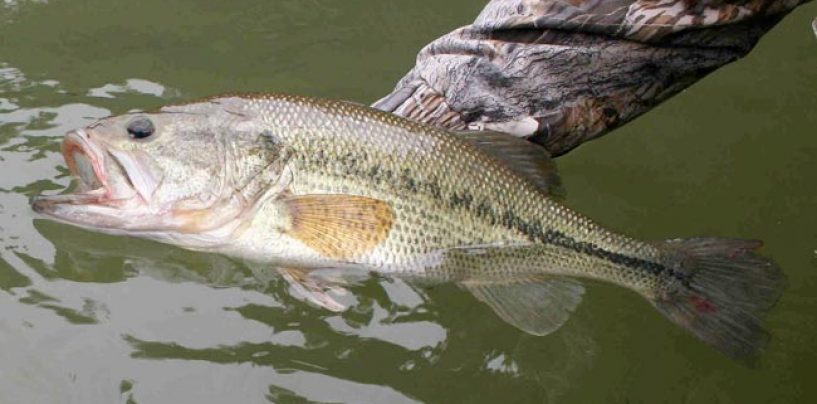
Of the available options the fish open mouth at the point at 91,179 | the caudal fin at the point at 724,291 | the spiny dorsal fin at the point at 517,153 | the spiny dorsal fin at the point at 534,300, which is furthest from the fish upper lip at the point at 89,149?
the caudal fin at the point at 724,291

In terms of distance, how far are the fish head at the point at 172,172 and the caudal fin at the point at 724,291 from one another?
1.56 metres

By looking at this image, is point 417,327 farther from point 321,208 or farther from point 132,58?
point 132,58

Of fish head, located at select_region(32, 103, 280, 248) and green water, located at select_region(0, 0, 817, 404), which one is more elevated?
fish head, located at select_region(32, 103, 280, 248)

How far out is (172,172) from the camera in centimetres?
301

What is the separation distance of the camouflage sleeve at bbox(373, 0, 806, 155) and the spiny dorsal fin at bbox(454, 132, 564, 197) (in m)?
0.11

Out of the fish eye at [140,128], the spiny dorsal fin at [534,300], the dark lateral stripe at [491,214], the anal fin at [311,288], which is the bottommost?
the spiny dorsal fin at [534,300]

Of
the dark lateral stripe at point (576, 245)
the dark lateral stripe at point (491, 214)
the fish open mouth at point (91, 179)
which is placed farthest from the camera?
the dark lateral stripe at point (576, 245)

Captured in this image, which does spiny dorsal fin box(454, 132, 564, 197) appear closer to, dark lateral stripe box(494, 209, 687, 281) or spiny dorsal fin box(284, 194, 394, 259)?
dark lateral stripe box(494, 209, 687, 281)

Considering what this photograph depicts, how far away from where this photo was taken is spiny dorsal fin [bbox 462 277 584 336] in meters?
3.25

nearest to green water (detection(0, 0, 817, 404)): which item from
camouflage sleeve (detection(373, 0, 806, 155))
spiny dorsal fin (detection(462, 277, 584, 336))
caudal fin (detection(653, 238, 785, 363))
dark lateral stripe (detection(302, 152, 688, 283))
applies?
spiny dorsal fin (detection(462, 277, 584, 336))

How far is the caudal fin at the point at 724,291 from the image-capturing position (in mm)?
3129

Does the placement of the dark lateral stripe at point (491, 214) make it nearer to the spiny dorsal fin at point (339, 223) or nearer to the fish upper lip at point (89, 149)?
the spiny dorsal fin at point (339, 223)

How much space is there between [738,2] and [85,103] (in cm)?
373

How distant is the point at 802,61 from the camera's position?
20.3 ft
